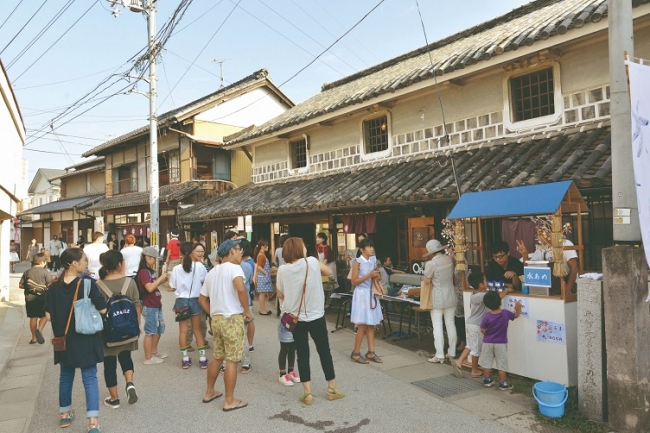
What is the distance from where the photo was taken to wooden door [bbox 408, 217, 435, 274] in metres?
10.2

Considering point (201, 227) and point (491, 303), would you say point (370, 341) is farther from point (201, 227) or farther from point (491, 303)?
point (201, 227)

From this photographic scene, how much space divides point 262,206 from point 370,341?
717 cm

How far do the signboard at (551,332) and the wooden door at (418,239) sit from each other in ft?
14.7

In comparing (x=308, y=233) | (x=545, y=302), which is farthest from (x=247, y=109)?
(x=545, y=302)

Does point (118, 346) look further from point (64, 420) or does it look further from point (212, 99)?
point (212, 99)

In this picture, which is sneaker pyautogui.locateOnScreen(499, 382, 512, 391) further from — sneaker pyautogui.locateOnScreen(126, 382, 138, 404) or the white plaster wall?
the white plaster wall

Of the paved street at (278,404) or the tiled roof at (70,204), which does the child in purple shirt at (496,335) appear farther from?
the tiled roof at (70,204)

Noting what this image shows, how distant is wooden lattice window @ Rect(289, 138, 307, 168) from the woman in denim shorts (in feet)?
28.8

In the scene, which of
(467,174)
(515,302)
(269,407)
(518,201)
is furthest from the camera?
(467,174)

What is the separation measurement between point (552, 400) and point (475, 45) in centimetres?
792

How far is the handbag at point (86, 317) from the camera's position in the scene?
458cm

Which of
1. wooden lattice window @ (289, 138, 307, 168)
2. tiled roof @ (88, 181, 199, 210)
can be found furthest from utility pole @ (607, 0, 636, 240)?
tiled roof @ (88, 181, 199, 210)

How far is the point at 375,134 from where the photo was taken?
12414mm

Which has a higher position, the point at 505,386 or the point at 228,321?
the point at 228,321
